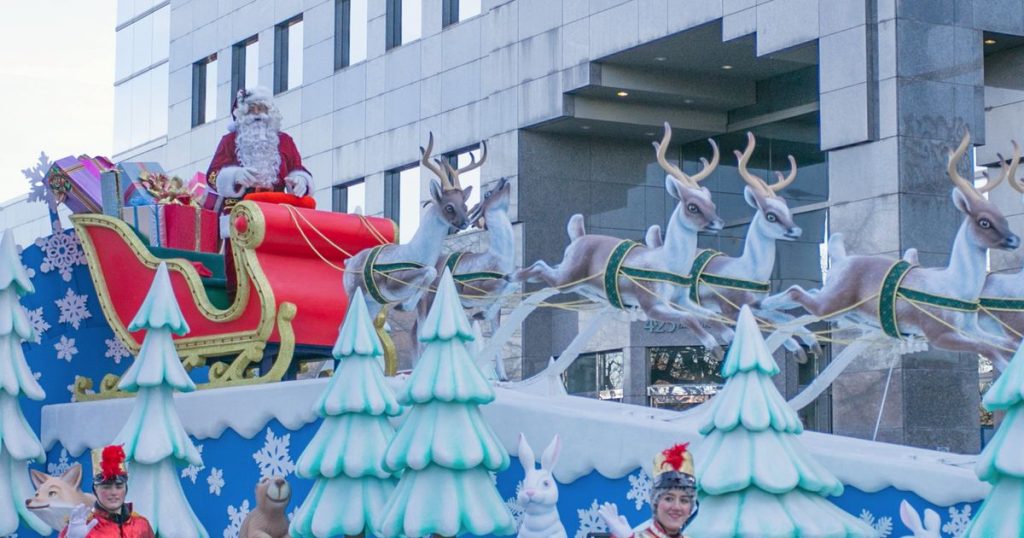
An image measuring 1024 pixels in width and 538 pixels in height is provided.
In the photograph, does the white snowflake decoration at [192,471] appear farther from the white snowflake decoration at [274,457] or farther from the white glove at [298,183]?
the white glove at [298,183]

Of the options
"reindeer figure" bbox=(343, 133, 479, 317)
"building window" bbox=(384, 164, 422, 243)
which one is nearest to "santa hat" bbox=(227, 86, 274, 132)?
"reindeer figure" bbox=(343, 133, 479, 317)

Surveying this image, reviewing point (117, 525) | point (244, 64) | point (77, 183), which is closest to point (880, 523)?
point (117, 525)

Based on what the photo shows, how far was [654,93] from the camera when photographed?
937 inches

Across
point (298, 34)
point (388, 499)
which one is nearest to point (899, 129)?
point (388, 499)

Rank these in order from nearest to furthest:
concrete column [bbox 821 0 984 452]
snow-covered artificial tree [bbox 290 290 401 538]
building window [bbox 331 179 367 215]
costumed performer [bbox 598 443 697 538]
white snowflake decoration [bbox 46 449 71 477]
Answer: costumed performer [bbox 598 443 697 538], snow-covered artificial tree [bbox 290 290 401 538], white snowflake decoration [bbox 46 449 71 477], concrete column [bbox 821 0 984 452], building window [bbox 331 179 367 215]

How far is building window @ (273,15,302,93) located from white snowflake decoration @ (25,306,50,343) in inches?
689

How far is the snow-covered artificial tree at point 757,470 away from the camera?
8.07m

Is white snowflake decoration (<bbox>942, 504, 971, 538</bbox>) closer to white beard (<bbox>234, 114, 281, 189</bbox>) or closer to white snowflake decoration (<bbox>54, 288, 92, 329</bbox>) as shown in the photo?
white beard (<bbox>234, 114, 281, 189</bbox>)

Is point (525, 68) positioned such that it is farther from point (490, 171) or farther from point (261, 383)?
point (261, 383)

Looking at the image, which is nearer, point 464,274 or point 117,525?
point 117,525

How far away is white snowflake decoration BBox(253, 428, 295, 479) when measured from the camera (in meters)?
11.1

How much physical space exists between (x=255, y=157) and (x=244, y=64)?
18.6 metres

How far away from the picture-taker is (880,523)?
28.2 feet

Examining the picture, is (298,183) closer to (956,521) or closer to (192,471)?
(192,471)
